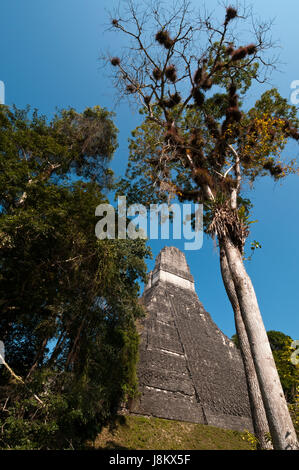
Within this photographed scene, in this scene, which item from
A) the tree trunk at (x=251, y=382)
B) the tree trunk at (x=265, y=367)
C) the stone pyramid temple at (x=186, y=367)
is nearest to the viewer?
the tree trunk at (x=265, y=367)

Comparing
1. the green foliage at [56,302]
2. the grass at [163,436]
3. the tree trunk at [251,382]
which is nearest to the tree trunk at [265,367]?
the tree trunk at [251,382]

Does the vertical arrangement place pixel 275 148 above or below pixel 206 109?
below

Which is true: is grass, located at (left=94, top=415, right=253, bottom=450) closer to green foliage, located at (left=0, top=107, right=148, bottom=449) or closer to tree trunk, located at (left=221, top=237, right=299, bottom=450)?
green foliage, located at (left=0, top=107, right=148, bottom=449)

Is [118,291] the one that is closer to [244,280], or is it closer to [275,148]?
[244,280]

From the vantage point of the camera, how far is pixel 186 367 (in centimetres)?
1267

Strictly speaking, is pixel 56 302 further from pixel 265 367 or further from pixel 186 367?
pixel 186 367

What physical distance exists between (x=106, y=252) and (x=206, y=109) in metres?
4.78

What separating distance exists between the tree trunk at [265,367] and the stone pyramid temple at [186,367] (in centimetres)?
843

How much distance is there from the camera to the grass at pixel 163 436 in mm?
7410

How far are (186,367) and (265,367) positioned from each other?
439 inches

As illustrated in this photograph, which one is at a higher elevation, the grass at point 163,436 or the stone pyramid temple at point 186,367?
the stone pyramid temple at point 186,367

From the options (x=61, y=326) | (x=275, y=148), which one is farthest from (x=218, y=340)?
(x=275, y=148)

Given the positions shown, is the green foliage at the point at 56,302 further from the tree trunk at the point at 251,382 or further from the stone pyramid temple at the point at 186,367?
the tree trunk at the point at 251,382

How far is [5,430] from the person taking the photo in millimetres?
4531
